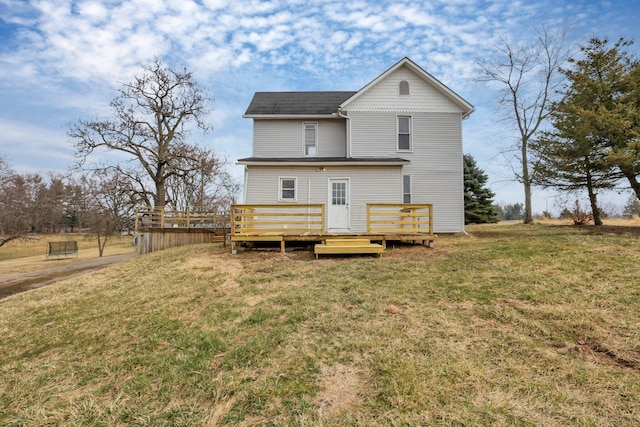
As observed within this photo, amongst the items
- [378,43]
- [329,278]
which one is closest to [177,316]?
[329,278]

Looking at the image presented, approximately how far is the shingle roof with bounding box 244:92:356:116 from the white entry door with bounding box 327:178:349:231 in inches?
165

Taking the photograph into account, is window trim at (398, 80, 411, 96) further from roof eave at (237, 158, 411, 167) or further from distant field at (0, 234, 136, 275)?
distant field at (0, 234, 136, 275)

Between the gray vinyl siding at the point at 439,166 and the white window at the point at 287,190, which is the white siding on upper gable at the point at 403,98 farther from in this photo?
the white window at the point at 287,190

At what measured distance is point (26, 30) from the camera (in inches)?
474

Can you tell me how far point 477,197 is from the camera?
2494cm

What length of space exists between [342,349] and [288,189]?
980 centimetres

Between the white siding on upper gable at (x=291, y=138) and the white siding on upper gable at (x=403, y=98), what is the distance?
154cm

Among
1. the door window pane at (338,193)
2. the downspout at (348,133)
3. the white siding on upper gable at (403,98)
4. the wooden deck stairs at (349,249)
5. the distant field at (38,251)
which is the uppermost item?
the white siding on upper gable at (403,98)

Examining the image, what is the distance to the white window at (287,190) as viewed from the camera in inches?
508

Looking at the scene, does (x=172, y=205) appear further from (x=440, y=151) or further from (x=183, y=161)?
(x=440, y=151)

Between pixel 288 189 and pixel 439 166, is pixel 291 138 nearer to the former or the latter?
pixel 288 189

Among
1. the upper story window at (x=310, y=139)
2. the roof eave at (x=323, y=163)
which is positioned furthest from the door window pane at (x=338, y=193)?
the upper story window at (x=310, y=139)

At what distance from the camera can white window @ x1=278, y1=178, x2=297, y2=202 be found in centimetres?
1291

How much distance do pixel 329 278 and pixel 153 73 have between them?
23.6 meters
